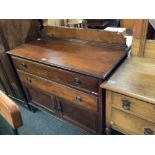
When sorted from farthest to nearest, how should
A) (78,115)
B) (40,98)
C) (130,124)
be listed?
(40,98), (78,115), (130,124)

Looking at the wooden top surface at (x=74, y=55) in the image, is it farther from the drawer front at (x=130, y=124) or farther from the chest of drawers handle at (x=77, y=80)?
the drawer front at (x=130, y=124)

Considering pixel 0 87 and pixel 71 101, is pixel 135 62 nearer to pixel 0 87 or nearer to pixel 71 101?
pixel 71 101

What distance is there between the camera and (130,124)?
106cm

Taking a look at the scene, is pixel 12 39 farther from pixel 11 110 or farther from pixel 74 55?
pixel 11 110

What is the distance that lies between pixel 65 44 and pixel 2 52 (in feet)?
1.88

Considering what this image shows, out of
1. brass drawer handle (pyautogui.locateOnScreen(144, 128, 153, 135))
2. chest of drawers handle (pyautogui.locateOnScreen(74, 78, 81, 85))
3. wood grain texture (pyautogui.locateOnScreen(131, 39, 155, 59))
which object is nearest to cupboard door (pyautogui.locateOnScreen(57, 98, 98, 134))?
chest of drawers handle (pyautogui.locateOnScreen(74, 78, 81, 85))

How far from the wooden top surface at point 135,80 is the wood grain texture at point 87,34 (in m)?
0.20

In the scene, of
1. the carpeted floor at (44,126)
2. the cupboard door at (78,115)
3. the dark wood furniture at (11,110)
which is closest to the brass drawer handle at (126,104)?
the cupboard door at (78,115)

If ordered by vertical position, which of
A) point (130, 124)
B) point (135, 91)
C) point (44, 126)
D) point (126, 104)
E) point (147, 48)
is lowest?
point (44, 126)

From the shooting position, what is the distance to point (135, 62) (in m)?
1.15

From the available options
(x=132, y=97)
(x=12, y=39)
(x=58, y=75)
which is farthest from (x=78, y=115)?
(x=12, y=39)

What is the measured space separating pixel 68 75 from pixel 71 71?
5cm

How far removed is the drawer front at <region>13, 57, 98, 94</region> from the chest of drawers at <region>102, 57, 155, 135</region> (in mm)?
124
